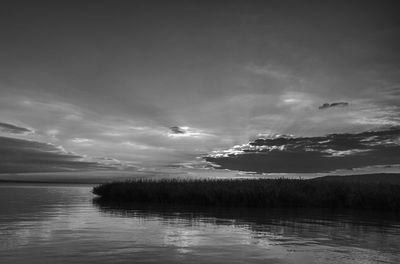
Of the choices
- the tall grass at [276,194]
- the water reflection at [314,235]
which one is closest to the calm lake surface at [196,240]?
the water reflection at [314,235]

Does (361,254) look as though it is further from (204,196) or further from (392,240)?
(204,196)

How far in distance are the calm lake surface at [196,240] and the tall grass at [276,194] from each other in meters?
10.1

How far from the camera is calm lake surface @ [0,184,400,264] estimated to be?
1591 cm

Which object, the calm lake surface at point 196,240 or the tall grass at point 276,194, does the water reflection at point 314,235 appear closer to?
the calm lake surface at point 196,240

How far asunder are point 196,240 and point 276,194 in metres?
24.9

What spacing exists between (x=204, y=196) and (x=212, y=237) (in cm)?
2438

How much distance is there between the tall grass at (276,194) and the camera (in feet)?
134

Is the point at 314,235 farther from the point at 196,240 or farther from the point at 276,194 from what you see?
the point at 276,194

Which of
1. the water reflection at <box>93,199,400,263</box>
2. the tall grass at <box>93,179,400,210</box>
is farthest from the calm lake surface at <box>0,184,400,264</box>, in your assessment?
the tall grass at <box>93,179,400,210</box>

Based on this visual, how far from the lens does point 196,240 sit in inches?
793

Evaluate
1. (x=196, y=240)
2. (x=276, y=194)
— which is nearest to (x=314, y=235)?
(x=196, y=240)

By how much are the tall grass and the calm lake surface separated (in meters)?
10.1

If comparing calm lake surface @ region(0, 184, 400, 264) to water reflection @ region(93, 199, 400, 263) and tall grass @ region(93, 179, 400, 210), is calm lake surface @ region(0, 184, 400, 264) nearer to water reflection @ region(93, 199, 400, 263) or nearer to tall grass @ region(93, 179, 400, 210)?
water reflection @ region(93, 199, 400, 263)

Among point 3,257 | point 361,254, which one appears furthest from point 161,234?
point 361,254
